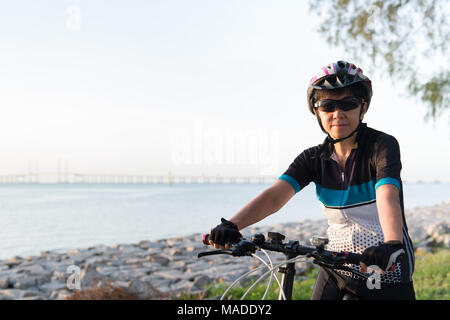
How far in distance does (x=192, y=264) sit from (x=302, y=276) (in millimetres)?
3047

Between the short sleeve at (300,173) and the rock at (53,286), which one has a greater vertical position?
the short sleeve at (300,173)

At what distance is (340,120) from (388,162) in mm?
381

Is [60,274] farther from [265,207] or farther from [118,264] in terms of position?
[265,207]

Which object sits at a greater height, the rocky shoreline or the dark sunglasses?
the dark sunglasses

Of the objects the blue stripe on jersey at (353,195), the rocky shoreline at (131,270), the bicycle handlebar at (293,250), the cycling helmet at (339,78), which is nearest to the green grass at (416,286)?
the rocky shoreline at (131,270)

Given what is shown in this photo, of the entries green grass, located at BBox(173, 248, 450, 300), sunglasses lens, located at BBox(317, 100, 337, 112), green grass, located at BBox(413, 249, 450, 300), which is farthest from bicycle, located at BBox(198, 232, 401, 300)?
green grass, located at BBox(413, 249, 450, 300)

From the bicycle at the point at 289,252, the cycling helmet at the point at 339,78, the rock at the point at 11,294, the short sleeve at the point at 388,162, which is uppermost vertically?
the cycling helmet at the point at 339,78

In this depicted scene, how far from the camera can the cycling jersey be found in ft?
8.09

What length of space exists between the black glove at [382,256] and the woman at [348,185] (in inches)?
15.0

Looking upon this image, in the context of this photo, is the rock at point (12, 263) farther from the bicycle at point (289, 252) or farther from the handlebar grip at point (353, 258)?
the handlebar grip at point (353, 258)

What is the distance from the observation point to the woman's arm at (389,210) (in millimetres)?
2256

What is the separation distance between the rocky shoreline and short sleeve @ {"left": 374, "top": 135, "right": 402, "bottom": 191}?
5329mm

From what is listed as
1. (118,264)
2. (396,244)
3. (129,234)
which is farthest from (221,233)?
(129,234)

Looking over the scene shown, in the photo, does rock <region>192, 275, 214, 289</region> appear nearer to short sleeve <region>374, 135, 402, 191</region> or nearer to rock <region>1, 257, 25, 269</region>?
short sleeve <region>374, 135, 402, 191</region>
